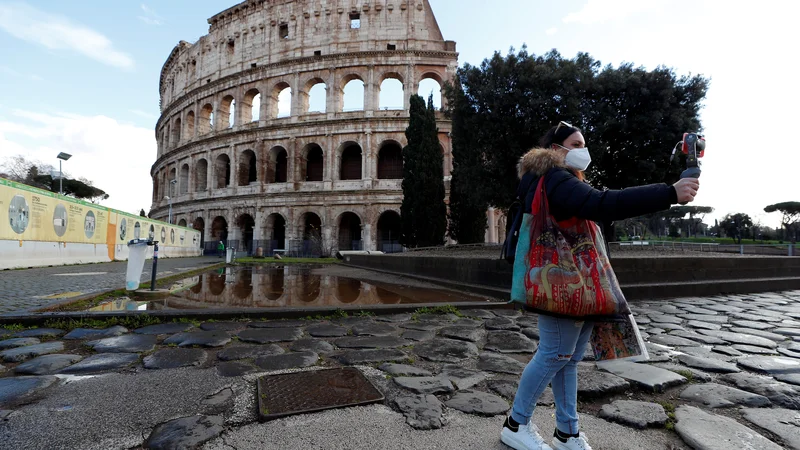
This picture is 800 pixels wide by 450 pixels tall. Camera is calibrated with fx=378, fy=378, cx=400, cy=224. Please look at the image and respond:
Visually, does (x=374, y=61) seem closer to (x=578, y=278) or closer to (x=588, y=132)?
(x=588, y=132)

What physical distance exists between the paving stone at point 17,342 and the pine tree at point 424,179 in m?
16.6

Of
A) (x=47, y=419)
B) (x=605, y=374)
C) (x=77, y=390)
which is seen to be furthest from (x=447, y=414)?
(x=77, y=390)

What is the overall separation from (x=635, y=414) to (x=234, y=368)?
8.58 feet

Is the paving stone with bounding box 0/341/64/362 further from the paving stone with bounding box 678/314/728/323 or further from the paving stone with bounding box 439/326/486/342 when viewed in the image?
the paving stone with bounding box 678/314/728/323

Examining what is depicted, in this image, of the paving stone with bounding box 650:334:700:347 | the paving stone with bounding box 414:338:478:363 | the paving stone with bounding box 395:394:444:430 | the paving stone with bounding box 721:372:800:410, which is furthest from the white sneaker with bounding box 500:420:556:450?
the paving stone with bounding box 650:334:700:347

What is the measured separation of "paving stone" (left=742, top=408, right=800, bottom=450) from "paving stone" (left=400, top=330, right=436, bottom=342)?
7.79 feet

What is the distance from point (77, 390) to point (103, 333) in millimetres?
1731

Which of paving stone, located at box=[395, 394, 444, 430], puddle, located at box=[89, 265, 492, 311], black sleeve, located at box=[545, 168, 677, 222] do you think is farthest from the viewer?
puddle, located at box=[89, 265, 492, 311]

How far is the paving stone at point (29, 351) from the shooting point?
2920 millimetres

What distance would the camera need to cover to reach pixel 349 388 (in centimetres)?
241

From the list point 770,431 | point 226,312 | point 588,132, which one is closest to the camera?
point 770,431

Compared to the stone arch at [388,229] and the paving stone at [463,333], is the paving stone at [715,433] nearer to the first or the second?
the paving stone at [463,333]

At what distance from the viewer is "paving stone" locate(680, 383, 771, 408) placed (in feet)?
7.46

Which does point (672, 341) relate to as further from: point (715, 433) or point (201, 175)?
point (201, 175)
